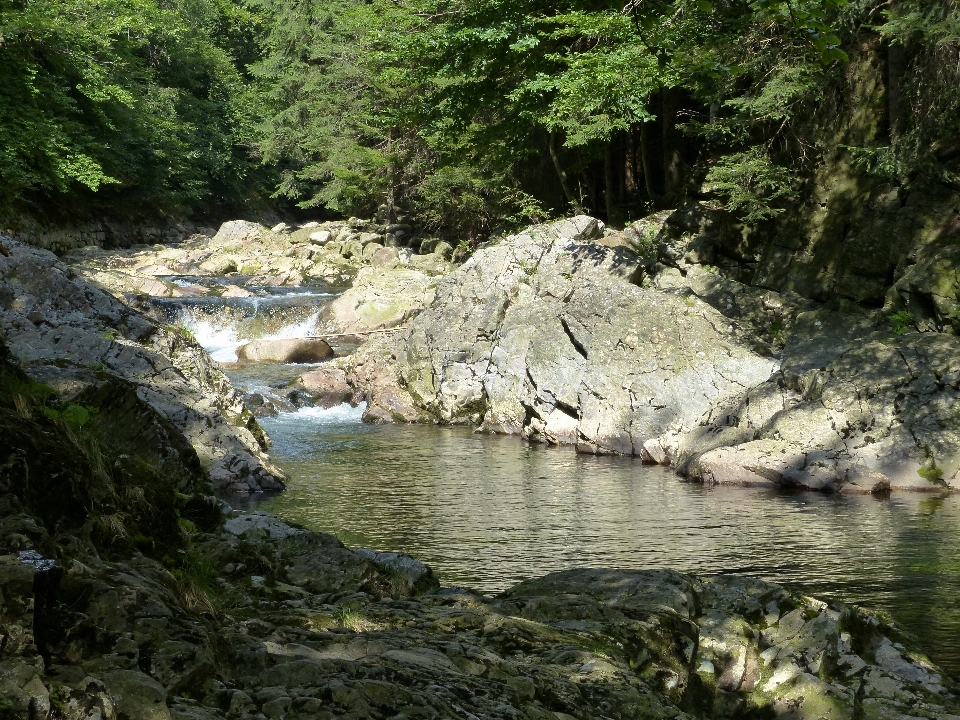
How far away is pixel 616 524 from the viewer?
32.9 ft

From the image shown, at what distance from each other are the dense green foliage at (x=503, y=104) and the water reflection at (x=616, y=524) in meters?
4.45

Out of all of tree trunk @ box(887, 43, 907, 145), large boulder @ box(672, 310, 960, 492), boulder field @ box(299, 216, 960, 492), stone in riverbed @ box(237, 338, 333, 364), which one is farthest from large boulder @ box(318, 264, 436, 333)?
tree trunk @ box(887, 43, 907, 145)

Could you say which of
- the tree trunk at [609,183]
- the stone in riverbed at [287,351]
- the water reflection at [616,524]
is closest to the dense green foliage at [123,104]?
the stone in riverbed at [287,351]

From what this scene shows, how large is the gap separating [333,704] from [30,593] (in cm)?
96

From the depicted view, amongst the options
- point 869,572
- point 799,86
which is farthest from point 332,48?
point 869,572

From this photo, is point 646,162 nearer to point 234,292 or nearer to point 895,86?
point 895,86

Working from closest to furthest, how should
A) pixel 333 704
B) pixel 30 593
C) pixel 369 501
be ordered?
pixel 30 593, pixel 333 704, pixel 369 501

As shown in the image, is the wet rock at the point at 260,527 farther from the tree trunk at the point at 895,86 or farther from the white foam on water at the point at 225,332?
the white foam on water at the point at 225,332

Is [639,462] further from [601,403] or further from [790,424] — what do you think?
[790,424]

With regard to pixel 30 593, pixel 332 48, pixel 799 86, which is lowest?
pixel 30 593

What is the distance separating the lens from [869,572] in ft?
26.4

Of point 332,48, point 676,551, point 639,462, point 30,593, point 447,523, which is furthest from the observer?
point 332,48

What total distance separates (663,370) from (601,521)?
5708mm

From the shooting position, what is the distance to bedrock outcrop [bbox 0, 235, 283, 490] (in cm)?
1043
